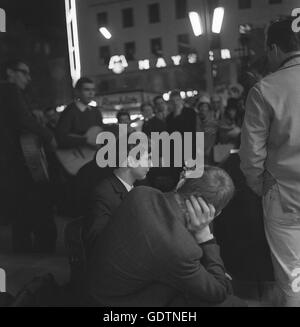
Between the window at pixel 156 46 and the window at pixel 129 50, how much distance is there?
0.36 ft

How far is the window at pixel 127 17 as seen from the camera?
239cm

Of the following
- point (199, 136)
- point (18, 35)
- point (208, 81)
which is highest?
point (18, 35)

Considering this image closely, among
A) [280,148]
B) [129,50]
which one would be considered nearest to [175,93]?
[129,50]

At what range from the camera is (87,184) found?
93.1 inches

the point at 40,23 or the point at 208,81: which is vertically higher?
the point at 40,23

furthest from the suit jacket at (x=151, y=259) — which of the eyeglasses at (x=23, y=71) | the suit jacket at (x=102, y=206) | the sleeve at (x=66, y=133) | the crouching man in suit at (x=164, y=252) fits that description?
the eyeglasses at (x=23, y=71)

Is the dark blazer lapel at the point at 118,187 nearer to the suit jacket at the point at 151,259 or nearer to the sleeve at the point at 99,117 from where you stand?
the suit jacket at the point at 151,259

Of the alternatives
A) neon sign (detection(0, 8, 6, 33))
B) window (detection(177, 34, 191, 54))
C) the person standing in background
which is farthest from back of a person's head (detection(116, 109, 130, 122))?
neon sign (detection(0, 8, 6, 33))

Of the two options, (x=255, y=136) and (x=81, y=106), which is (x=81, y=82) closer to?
(x=81, y=106)

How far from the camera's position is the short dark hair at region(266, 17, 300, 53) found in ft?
5.29

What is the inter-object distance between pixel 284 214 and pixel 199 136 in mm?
877

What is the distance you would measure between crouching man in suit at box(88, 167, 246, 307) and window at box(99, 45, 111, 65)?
1.26 meters
